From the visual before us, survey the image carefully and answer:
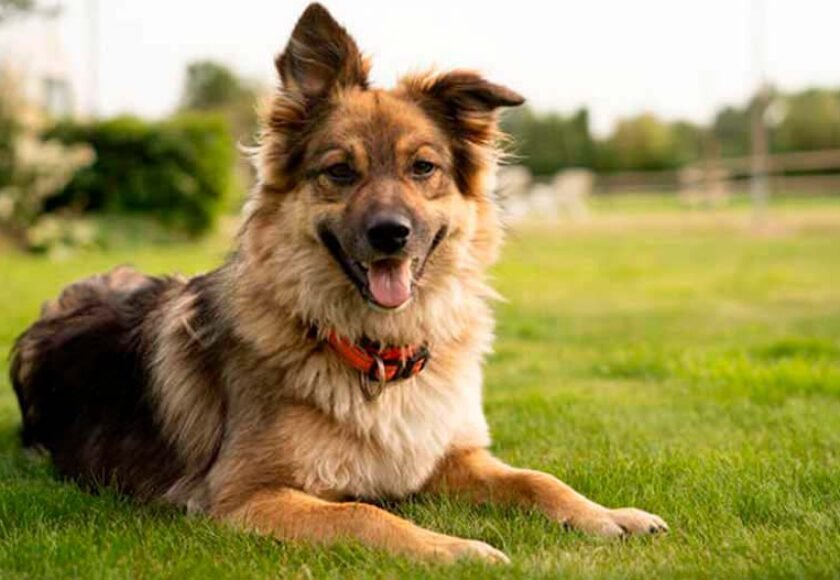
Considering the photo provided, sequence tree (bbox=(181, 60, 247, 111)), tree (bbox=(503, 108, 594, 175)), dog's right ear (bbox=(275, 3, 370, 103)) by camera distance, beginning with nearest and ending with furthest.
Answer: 1. dog's right ear (bbox=(275, 3, 370, 103))
2. tree (bbox=(503, 108, 594, 175))
3. tree (bbox=(181, 60, 247, 111))

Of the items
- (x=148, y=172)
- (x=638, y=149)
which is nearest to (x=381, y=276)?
(x=148, y=172)

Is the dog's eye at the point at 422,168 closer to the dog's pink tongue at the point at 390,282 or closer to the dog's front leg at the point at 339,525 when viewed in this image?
the dog's pink tongue at the point at 390,282

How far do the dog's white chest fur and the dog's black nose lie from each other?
2.25 feet

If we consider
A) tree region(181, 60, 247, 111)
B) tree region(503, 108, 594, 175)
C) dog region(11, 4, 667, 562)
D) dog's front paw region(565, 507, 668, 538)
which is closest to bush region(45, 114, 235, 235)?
dog region(11, 4, 667, 562)

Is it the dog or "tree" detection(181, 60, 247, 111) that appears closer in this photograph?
the dog

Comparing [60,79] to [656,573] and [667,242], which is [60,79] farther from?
[656,573]

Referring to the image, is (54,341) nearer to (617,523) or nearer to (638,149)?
(617,523)

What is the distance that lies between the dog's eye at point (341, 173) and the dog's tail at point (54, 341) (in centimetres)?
191

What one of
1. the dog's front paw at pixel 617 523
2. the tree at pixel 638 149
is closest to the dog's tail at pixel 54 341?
the dog's front paw at pixel 617 523

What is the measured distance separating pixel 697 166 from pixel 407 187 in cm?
6212

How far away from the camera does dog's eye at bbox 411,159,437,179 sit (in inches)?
188

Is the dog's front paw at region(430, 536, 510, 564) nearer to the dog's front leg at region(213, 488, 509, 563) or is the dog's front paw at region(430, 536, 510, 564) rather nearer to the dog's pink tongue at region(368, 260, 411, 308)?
the dog's front leg at region(213, 488, 509, 563)

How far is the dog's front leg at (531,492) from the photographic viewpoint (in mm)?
4227

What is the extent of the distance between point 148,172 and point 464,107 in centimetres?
2198
